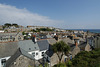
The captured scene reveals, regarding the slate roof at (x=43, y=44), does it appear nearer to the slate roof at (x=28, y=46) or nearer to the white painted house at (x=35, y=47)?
the white painted house at (x=35, y=47)

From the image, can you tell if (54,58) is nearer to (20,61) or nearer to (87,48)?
(20,61)

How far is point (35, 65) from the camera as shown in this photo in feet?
50.3

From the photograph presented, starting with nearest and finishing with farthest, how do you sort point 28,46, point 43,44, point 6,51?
point 6,51 < point 28,46 < point 43,44

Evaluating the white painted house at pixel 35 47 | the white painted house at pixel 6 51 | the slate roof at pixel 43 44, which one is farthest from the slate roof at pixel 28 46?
the white painted house at pixel 6 51

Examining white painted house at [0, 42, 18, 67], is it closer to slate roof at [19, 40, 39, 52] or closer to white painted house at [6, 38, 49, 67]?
slate roof at [19, 40, 39, 52]

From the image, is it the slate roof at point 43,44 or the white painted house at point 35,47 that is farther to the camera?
the slate roof at point 43,44

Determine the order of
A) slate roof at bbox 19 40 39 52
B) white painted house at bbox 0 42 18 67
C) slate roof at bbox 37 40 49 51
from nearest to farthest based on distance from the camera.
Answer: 1. white painted house at bbox 0 42 18 67
2. slate roof at bbox 19 40 39 52
3. slate roof at bbox 37 40 49 51

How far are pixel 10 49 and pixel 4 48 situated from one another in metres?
1.63

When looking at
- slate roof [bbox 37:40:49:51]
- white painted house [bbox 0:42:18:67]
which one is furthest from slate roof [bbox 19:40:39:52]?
white painted house [bbox 0:42:18:67]

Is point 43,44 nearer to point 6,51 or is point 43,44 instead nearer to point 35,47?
point 35,47

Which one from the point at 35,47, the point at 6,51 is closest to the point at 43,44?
the point at 35,47

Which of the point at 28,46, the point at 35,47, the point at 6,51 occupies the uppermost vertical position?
the point at 28,46

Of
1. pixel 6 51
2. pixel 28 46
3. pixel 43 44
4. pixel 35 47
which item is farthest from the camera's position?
pixel 43 44

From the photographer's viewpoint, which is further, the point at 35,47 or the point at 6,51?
the point at 35,47
